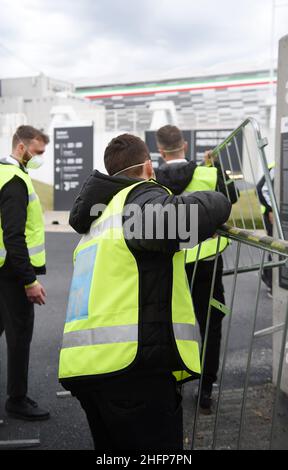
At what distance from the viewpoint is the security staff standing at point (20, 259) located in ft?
10.4

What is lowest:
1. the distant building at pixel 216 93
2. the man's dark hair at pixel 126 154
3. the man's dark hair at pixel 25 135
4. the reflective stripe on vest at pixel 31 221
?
the reflective stripe on vest at pixel 31 221

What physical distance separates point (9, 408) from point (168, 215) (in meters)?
2.38

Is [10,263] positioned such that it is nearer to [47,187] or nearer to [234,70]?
[47,187]

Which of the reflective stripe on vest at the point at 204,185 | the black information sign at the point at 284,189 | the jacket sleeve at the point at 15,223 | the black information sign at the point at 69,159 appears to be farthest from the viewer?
the black information sign at the point at 69,159

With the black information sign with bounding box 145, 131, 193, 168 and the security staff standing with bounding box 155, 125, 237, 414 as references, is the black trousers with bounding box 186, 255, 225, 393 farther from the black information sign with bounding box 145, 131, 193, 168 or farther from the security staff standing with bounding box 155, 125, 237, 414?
the black information sign with bounding box 145, 131, 193, 168

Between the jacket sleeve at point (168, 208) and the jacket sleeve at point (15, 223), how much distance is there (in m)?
1.47

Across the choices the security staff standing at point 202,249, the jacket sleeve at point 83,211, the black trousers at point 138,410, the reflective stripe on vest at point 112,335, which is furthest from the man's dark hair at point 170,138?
the black trousers at point 138,410

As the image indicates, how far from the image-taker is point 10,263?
328 centimetres

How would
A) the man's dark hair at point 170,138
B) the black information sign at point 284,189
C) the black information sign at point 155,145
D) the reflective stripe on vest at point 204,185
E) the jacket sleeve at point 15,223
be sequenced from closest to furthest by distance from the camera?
the jacket sleeve at point 15,223
the reflective stripe on vest at point 204,185
the black information sign at point 284,189
the man's dark hair at point 170,138
the black information sign at point 155,145

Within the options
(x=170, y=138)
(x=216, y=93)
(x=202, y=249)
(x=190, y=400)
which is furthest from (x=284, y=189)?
(x=216, y=93)

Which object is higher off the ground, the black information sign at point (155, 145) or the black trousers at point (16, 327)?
the black information sign at point (155, 145)

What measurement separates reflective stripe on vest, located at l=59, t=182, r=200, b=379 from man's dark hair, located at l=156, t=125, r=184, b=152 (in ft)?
5.75

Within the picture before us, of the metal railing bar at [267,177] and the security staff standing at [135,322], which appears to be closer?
the security staff standing at [135,322]

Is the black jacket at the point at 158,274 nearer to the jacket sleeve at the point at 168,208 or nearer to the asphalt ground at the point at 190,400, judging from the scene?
the jacket sleeve at the point at 168,208
